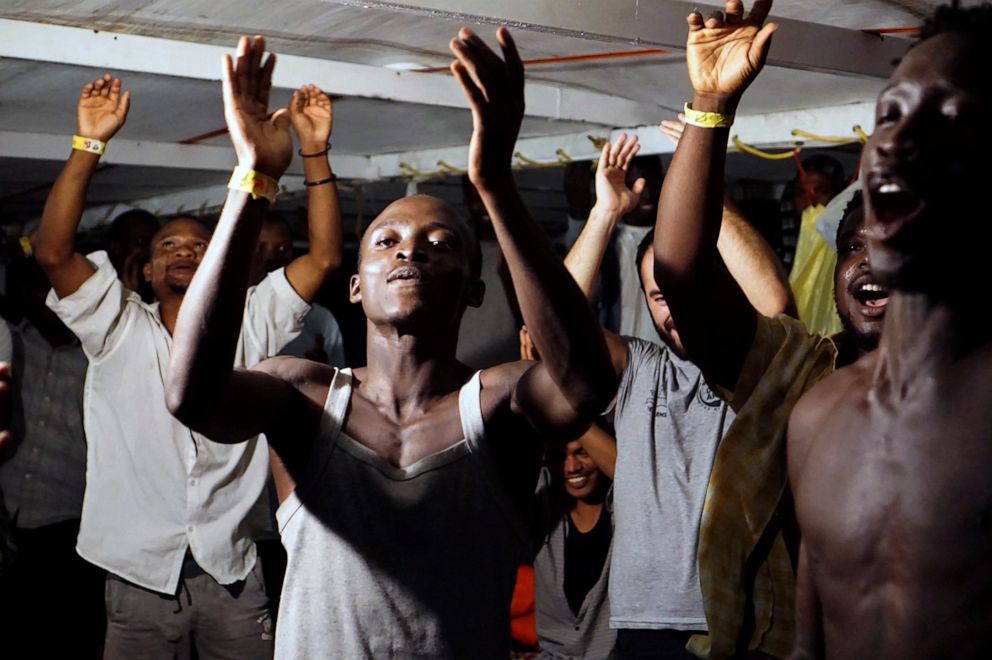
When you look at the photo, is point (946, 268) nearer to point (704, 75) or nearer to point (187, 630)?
point (704, 75)

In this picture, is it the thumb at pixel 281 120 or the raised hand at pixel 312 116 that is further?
the raised hand at pixel 312 116

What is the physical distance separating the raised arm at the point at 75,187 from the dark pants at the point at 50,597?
6.23 ft

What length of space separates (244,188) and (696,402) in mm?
1603

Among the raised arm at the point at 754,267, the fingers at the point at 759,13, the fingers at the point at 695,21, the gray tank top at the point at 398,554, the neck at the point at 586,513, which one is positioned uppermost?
the fingers at the point at 759,13

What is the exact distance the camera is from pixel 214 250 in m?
2.12

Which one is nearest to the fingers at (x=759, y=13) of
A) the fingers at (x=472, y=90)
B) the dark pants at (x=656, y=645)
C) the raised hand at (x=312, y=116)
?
the fingers at (x=472, y=90)

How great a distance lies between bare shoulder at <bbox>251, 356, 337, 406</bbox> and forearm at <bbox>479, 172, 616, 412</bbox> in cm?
55

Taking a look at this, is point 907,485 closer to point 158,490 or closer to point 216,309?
point 216,309

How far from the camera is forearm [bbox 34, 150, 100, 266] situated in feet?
12.4

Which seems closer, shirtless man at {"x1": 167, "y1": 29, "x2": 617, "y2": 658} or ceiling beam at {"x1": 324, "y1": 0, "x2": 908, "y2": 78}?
shirtless man at {"x1": 167, "y1": 29, "x2": 617, "y2": 658}

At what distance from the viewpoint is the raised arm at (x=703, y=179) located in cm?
216

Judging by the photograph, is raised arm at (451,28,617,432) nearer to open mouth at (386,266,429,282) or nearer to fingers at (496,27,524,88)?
fingers at (496,27,524,88)

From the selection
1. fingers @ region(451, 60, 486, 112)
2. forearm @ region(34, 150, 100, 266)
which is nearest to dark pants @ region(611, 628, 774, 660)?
fingers @ region(451, 60, 486, 112)

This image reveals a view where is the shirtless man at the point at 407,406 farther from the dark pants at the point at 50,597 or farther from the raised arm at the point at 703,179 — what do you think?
the dark pants at the point at 50,597
